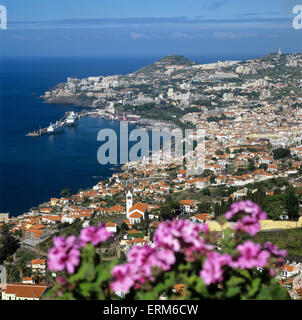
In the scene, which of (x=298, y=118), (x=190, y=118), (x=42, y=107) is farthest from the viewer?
(x=42, y=107)

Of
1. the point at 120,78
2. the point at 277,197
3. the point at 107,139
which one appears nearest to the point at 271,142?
the point at 107,139

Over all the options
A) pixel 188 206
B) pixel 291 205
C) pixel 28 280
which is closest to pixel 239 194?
pixel 188 206

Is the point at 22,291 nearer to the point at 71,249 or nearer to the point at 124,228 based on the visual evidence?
the point at 124,228

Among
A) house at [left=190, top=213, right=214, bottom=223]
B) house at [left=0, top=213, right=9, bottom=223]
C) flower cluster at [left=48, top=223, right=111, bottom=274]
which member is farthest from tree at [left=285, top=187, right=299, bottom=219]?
flower cluster at [left=48, top=223, right=111, bottom=274]

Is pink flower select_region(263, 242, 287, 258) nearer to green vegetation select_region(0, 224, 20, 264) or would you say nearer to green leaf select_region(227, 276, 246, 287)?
green leaf select_region(227, 276, 246, 287)

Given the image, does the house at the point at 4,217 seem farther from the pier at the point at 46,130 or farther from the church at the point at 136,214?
the pier at the point at 46,130

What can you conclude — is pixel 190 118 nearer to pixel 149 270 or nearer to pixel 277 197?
pixel 277 197
